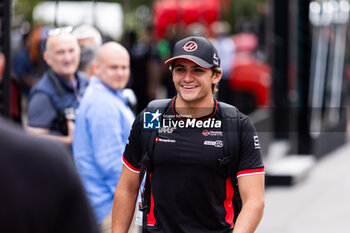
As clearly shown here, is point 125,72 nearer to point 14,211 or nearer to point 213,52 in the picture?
point 213,52

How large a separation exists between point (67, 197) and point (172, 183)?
6.85ft

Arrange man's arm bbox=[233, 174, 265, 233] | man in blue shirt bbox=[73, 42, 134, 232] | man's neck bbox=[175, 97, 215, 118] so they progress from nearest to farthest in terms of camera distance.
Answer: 1. man's arm bbox=[233, 174, 265, 233]
2. man's neck bbox=[175, 97, 215, 118]
3. man in blue shirt bbox=[73, 42, 134, 232]

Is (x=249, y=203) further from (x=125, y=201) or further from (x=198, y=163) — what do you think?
(x=125, y=201)

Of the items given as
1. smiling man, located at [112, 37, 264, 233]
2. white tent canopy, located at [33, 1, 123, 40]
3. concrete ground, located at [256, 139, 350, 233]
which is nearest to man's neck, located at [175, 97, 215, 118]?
smiling man, located at [112, 37, 264, 233]

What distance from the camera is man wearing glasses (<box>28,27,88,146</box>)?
212 inches

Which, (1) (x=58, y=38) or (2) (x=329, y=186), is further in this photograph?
(2) (x=329, y=186)

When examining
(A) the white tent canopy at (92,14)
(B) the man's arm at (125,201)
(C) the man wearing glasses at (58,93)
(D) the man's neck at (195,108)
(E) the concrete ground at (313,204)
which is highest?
(A) the white tent canopy at (92,14)

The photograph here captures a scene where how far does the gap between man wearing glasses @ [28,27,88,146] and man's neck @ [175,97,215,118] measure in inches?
75.6

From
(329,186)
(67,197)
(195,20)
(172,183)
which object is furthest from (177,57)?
(195,20)

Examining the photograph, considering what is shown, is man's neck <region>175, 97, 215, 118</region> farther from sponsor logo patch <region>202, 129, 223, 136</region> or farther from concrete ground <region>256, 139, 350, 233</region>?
concrete ground <region>256, 139, 350, 233</region>

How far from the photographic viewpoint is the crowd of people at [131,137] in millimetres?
3482

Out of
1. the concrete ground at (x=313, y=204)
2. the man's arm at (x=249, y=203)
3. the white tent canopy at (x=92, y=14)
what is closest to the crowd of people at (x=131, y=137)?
the man's arm at (x=249, y=203)

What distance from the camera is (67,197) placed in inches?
55.9

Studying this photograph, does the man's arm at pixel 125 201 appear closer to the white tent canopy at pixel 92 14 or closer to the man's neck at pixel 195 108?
the man's neck at pixel 195 108
